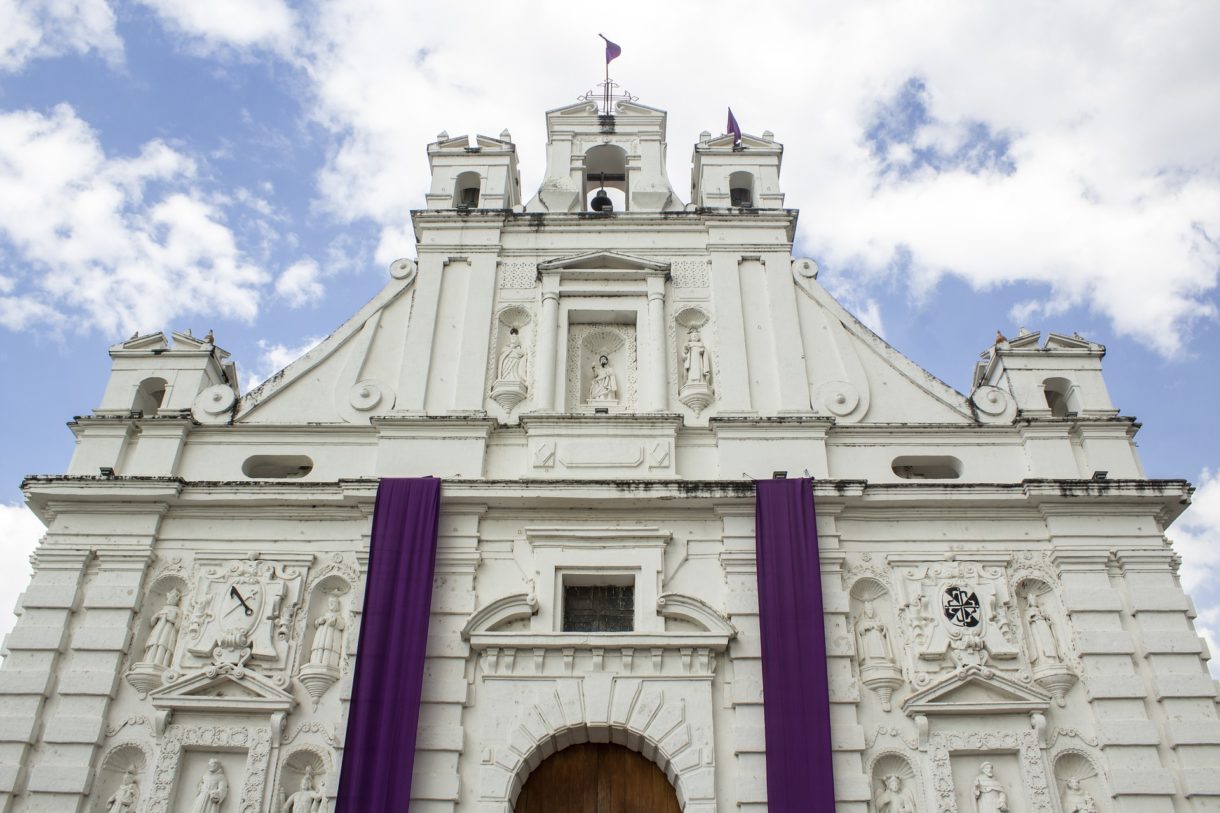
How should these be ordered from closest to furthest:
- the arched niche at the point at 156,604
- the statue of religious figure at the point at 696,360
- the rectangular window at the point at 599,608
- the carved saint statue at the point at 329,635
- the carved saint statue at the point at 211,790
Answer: the carved saint statue at the point at 211,790, the carved saint statue at the point at 329,635, the arched niche at the point at 156,604, the rectangular window at the point at 599,608, the statue of religious figure at the point at 696,360

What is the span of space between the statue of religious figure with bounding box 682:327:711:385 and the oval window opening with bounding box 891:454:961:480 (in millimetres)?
3025

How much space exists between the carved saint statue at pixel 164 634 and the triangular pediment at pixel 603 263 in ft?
23.7

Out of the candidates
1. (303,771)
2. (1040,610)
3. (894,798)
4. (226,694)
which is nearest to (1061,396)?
(1040,610)

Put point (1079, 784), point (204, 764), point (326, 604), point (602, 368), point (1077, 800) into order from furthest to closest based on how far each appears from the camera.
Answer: point (602, 368) < point (326, 604) < point (204, 764) < point (1079, 784) < point (1077, 800)

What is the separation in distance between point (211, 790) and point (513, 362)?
6.96 metres

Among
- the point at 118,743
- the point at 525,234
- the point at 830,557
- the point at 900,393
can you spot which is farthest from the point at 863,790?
the point at 525,234

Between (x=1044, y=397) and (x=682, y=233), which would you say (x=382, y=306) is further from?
(x=1044, y=397)

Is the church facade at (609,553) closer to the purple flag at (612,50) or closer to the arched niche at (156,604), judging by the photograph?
the arched niche at (156,604)

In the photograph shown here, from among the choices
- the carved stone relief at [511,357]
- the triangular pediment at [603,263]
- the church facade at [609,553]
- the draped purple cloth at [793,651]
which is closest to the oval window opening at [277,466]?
the church facade at [609,553]

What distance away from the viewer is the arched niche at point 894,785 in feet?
38.3

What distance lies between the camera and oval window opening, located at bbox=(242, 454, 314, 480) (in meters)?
14.4

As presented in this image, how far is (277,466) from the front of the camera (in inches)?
581

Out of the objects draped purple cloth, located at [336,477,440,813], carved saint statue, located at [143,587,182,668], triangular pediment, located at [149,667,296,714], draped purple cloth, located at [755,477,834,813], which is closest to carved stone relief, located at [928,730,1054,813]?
draped purple cloth, located at [755,477,834,813]

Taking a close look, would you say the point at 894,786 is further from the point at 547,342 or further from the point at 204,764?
the point at 204,764
